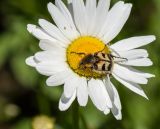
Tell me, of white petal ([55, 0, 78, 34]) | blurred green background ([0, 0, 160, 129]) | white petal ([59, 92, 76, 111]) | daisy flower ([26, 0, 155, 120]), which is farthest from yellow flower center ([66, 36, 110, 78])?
blurred green background ([0, 0, 160, 129])

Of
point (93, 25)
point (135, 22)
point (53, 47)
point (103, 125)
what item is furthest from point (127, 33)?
point (53, 47)

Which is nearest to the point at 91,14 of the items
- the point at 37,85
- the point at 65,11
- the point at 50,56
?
the point at 65,11

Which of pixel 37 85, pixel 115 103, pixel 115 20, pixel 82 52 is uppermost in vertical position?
pixel 115 20

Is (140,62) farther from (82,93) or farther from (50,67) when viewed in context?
(50,67)

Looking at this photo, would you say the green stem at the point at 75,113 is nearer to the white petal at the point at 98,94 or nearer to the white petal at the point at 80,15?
the white petal at the point at 98,94

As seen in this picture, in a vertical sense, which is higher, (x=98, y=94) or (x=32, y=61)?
(x=32, y=61)
